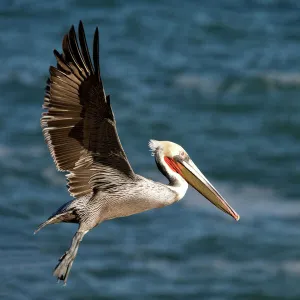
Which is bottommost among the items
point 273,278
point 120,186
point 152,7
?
point 273,278

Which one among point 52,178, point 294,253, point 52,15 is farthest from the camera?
point 52,15

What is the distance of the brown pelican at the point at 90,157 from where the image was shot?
891cm

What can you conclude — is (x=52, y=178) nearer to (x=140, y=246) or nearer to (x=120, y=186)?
(x=140, y=246)

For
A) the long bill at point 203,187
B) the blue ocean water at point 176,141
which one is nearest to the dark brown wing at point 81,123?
the long bill at point 203,187

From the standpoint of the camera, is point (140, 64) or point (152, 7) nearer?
point (140, 64)

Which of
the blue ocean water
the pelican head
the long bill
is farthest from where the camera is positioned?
the blue ocean water

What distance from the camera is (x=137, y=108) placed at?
25766mm

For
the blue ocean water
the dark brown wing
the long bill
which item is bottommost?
the blue ocean water

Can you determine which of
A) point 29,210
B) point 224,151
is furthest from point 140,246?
point 224,151

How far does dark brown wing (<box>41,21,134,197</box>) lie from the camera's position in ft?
29.1

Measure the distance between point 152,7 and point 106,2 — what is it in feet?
4.40

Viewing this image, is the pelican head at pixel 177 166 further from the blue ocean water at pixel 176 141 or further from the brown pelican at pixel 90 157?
the blue ocean water at pixel 176 141

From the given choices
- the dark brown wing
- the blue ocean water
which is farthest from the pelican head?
the blue ocean water

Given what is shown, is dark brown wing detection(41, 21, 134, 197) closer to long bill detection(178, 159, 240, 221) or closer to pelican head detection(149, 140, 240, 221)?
pelican head detection(149, 140, 240, 221)
